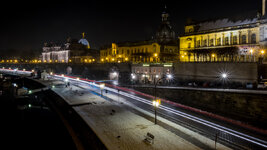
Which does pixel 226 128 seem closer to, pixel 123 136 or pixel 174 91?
pixel 123 136

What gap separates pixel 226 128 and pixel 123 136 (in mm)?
11619

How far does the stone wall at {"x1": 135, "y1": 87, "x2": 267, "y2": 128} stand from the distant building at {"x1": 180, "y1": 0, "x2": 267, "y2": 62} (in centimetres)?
1497

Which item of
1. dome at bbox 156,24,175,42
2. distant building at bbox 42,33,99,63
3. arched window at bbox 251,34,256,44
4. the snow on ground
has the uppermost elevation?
dome at bbox 156,24,175,42

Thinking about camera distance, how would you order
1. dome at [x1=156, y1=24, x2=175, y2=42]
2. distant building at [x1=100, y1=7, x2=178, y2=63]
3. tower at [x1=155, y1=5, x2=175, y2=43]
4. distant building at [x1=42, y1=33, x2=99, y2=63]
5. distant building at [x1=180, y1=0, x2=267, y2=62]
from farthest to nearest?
distant building at [x1=42, y1=33, x2=99, y2=63] < tower at [x1=155, y1=5, x2=175, y2=43] < dome at [x1=156, y1=24, x2=175, y2=42] < distant building at [x1=100, y1=7, x2=178, y2=63] < distant building at [x1=180, y1=0, x2=267, y2=62]

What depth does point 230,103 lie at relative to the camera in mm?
26172

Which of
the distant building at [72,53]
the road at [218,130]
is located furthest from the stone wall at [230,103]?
the distant building at [72,53]

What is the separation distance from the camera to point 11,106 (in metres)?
39.6

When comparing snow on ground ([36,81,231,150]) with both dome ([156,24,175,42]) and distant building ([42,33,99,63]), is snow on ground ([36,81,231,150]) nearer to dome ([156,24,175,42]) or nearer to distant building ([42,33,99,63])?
dome ([156,24,175,42])

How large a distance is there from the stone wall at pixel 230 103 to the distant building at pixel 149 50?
76.8 feet

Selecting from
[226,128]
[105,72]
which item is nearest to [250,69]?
[226,128]

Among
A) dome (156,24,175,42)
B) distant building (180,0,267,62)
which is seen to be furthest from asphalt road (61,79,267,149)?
dome (156,24,175,42)

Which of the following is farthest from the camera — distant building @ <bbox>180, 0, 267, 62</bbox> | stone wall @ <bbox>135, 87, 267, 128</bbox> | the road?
distant building @ <bbox>180, 0, 267, 62</bbox>

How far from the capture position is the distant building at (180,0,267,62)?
129 feet

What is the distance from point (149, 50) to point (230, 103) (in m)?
47.3
